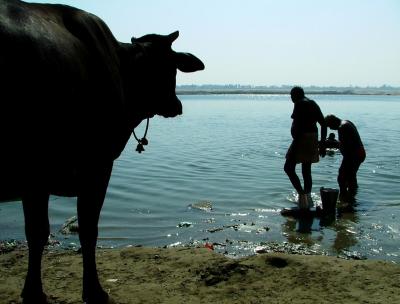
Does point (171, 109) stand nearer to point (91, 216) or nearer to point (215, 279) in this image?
point (91, 216)

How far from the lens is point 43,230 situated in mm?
4074

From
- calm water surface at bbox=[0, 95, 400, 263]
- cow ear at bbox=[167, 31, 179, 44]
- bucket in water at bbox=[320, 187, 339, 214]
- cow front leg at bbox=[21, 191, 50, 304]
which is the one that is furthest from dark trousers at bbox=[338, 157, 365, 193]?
cow front leg at bbox=[21, 191, 50, 304]

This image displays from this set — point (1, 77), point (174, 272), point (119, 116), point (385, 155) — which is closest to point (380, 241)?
point (174, 272)

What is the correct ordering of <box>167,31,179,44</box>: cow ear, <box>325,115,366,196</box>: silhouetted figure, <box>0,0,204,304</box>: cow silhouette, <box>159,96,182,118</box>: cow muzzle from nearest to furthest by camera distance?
1. <box>0,0,204,304</box>: cow silhouette
2. <box>167,31,179,44</box>: cow ear
3. <box>159,96,182,118</box>: cow muzzle
4. <box>325,115,366,196</box>: silhouetted figure

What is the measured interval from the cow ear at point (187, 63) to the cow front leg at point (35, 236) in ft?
6.67

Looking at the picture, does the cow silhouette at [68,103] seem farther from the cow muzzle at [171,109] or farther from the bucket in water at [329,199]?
the bucket in water at [329,199]

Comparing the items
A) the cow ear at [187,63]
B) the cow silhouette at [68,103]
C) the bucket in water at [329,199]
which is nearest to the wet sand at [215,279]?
the cow silhouette at [68,103]

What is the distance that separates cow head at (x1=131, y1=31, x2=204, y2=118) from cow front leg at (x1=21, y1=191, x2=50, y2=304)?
141 centimetres

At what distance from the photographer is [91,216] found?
4.05 metres

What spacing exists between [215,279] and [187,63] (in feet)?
7.56

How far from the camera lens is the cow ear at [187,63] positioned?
4.98 meters

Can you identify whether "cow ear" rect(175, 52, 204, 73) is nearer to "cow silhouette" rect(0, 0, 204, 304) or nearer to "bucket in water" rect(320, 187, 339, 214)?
"cow silhouette" rect(0, 0, 204, 304)

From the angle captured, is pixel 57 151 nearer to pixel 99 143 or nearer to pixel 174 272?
pixel 99 143

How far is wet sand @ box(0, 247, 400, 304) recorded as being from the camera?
452 centimetres
